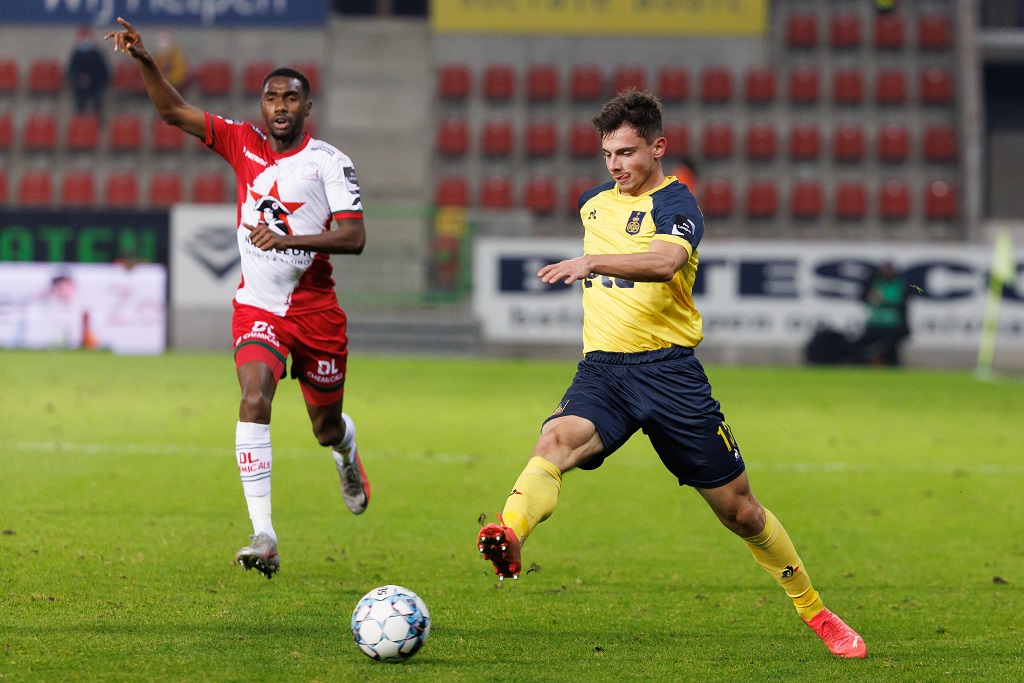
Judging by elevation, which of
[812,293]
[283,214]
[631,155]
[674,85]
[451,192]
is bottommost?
[812,293]

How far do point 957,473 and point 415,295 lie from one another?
45.3 feet

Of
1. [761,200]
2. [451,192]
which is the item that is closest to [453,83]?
[451,192]

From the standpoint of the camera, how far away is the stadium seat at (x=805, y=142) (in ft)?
92.5

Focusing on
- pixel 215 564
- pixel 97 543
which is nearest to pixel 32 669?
pixel 215 564

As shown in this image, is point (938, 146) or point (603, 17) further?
point (603, 17)

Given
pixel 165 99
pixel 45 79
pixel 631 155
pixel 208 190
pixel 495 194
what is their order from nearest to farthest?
pixel 631 155 → pixel 165 99 → pixel 208 190 → pixel 495 194 → pixel 45 79

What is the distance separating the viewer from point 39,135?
93.2 feet

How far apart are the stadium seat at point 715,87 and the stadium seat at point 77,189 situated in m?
13.8

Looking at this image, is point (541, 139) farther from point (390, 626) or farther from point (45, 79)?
point (390, 626)

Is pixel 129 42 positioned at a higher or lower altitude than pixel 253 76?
lower

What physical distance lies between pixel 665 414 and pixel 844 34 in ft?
86.3

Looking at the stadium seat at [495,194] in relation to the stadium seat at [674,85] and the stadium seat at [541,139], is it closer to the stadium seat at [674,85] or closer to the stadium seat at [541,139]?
the stadium seat at [541,139]

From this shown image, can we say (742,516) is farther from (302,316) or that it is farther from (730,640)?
(302,316)

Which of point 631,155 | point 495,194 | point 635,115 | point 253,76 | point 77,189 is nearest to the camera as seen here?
point 635,115
